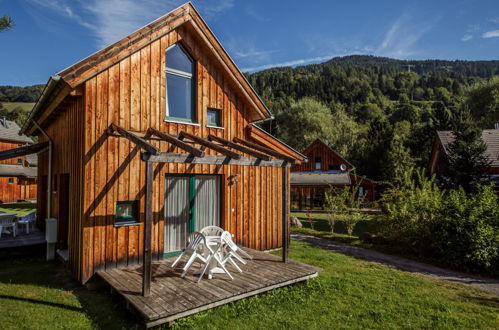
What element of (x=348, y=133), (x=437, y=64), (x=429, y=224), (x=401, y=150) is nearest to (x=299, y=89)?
(x=348, y=133)

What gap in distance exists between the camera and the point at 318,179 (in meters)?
28.7

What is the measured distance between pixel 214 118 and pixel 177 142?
2.95 metres

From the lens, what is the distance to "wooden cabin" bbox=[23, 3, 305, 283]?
6.25 metres

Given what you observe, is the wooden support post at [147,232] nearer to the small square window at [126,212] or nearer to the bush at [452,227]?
the small square window at [126,212]

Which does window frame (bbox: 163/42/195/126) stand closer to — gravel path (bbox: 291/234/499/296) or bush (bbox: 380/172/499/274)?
gravel path (bbox: 291/234/499/296)

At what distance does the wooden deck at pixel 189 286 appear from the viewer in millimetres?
4613

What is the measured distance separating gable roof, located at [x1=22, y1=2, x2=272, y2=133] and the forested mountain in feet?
52.2

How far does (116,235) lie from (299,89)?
77475 mm

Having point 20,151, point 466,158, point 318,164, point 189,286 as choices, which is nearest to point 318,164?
point 318,164

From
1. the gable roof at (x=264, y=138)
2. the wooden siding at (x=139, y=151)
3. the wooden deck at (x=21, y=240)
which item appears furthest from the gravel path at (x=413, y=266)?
the wooden deck at (x=21, y=240)

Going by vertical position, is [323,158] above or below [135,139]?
above

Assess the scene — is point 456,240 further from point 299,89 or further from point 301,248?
point 299,89

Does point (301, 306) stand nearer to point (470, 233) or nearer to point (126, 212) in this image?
point (126, 212)

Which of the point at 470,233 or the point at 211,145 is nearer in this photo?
the point at 211,145
